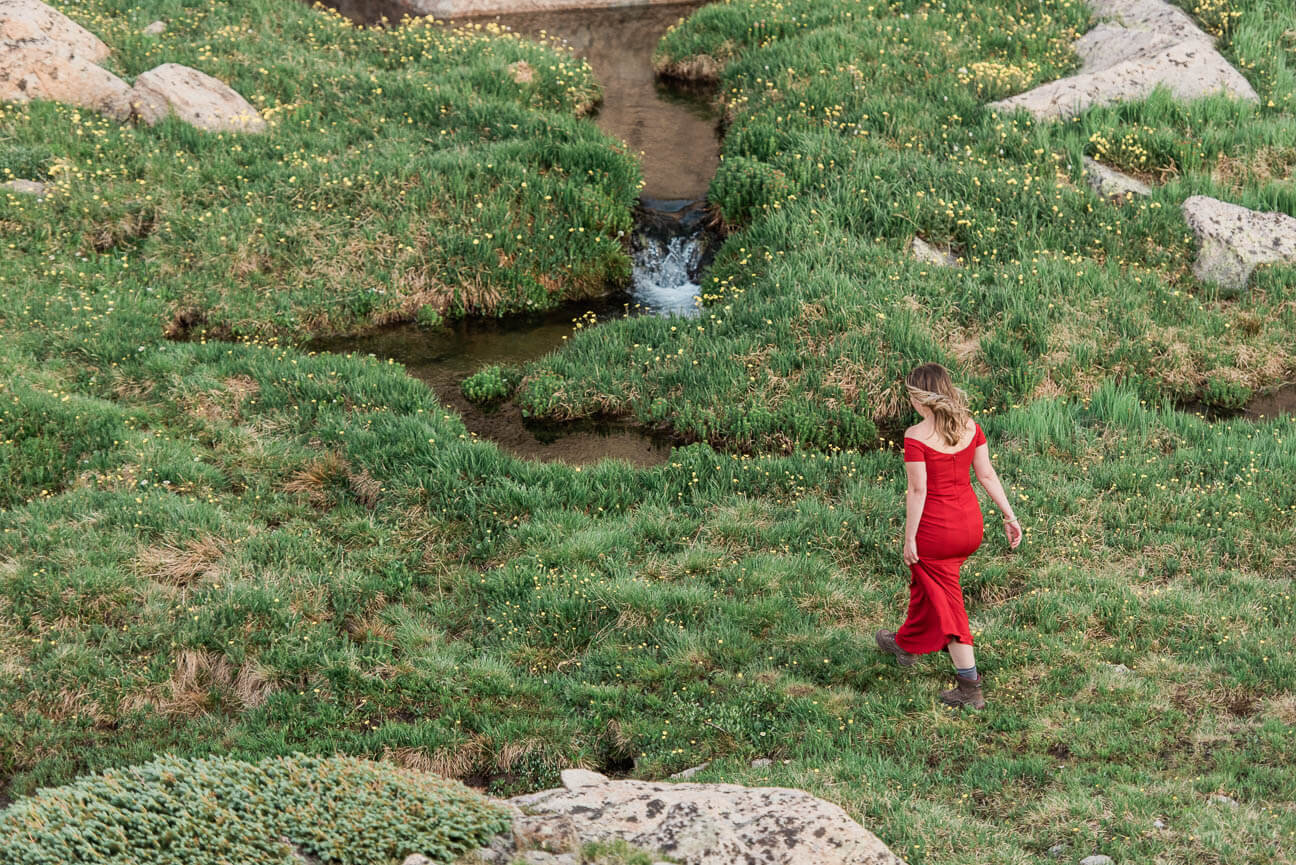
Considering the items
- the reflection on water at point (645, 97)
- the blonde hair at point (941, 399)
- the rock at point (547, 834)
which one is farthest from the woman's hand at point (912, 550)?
the reflection on water at point (645, 97)

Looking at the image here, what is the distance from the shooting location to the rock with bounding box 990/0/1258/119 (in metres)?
16.2

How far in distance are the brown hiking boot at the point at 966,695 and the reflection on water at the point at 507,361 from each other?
4.68 meters

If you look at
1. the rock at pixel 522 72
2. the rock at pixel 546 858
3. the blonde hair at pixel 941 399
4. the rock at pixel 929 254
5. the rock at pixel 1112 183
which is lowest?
the rock at pixel 929 254

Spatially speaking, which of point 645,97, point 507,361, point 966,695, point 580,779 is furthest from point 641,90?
point 580,779

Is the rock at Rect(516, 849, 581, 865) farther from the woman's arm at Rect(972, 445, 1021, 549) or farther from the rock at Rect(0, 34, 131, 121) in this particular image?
the rock at Rect(0, 34, 131, 121)

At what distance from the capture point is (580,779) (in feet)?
22.6

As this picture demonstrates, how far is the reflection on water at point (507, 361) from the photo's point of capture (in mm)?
12438

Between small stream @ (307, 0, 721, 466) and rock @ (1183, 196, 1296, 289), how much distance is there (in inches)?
244

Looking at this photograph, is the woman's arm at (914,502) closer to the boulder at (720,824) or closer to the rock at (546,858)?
the boulder at (720,824)

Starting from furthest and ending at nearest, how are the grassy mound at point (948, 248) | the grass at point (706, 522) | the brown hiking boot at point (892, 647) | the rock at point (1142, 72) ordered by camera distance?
the rock at point (1142, 72) → the grassy mound at point (948, 248) → the brown hiking boot at point (892, 647) → the grass at point (706, 522)

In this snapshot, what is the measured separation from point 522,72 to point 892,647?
45.1 ft

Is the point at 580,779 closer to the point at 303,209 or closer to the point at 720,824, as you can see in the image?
the point at 720,824

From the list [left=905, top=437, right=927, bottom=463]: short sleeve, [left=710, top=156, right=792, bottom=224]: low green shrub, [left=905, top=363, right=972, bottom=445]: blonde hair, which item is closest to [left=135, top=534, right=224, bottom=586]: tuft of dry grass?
[left=905, top=437, right=927, bottom=463]: short sleeve

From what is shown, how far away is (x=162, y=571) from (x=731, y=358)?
6222 millimetres
